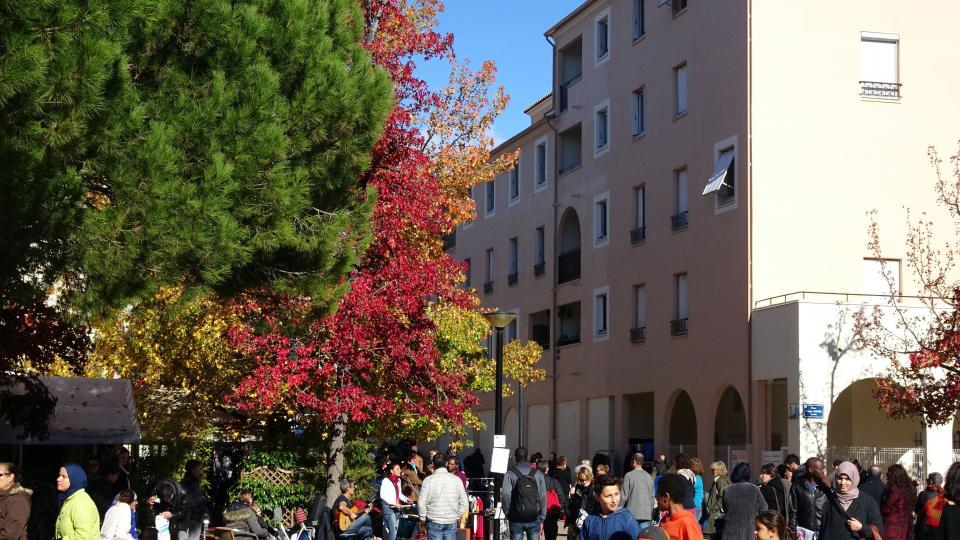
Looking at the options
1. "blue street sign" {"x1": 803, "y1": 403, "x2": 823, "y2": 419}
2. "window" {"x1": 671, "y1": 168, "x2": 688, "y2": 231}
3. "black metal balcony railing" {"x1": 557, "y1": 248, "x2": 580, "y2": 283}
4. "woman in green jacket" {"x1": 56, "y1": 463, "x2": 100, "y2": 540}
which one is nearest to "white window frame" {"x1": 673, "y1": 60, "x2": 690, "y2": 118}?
"window" {"x1": 671, "y1": 168, "x2": 688, "y2": 231}

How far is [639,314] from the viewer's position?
4078 centimetres

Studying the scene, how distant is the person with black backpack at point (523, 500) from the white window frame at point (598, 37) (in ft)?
81.4

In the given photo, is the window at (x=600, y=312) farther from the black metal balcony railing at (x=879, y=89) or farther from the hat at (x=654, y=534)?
the hat at (x=654, y=534)

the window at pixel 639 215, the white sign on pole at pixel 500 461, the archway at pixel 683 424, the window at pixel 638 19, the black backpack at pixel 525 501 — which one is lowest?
the black backpack at pixel 525 501

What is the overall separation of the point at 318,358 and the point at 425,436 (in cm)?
621

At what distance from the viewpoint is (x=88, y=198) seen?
1391 centimetres

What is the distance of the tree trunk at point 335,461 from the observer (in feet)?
83.0

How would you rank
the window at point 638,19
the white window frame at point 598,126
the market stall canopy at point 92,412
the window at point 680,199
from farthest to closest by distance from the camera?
1. the white window frame at point 598,126
2. the window at point 638,19
3. the window at point 680,199
4. the market stall canopy at point 92,412

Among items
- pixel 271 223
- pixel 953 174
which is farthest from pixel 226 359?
pixel 953 174

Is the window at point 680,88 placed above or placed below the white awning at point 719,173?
above

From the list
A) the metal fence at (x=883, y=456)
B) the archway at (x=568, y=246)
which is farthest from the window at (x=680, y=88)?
the metal fence at (x=883, y=456)

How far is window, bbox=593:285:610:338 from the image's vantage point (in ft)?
141

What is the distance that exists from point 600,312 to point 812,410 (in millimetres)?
12375

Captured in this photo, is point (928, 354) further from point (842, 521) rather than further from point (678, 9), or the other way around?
point (842, 521)
